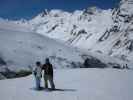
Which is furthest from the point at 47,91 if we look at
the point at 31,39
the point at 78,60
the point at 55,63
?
the point at 31,39

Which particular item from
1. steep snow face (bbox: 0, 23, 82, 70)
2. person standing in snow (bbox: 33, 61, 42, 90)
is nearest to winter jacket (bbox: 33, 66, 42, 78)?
person standing in snow (bbox: 33, 61, 42, 90)

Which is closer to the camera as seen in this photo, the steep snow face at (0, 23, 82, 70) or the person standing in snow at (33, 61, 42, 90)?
the person standing in snow at (33, 61, 42, 90)

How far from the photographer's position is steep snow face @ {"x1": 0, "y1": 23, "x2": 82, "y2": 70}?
37.8 metres

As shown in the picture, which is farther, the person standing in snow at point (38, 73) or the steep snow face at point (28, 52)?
the steep snow face at point (28, 52)

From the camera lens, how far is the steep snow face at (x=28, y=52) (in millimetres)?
37844

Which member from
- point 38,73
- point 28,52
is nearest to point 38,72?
point 38,73

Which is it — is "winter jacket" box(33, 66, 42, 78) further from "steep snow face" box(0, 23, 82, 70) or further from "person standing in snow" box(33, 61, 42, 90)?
"steep snow face" box(0, 23, 82, 70)

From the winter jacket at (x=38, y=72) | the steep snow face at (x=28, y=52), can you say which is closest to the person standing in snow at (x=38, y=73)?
the winter jacket at (x=38, y=72)

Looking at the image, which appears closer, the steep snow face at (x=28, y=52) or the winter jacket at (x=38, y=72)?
the winter jacket at (x=38, y=72)

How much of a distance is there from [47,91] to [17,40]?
30.2 metres

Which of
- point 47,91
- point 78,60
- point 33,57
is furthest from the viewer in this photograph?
point 78,60

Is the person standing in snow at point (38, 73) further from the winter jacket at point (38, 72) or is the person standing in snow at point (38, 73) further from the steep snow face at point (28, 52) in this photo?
the steep snow face at point (28, 52)

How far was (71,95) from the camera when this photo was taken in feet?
54.4

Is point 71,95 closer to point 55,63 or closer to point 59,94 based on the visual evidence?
point 59,94
